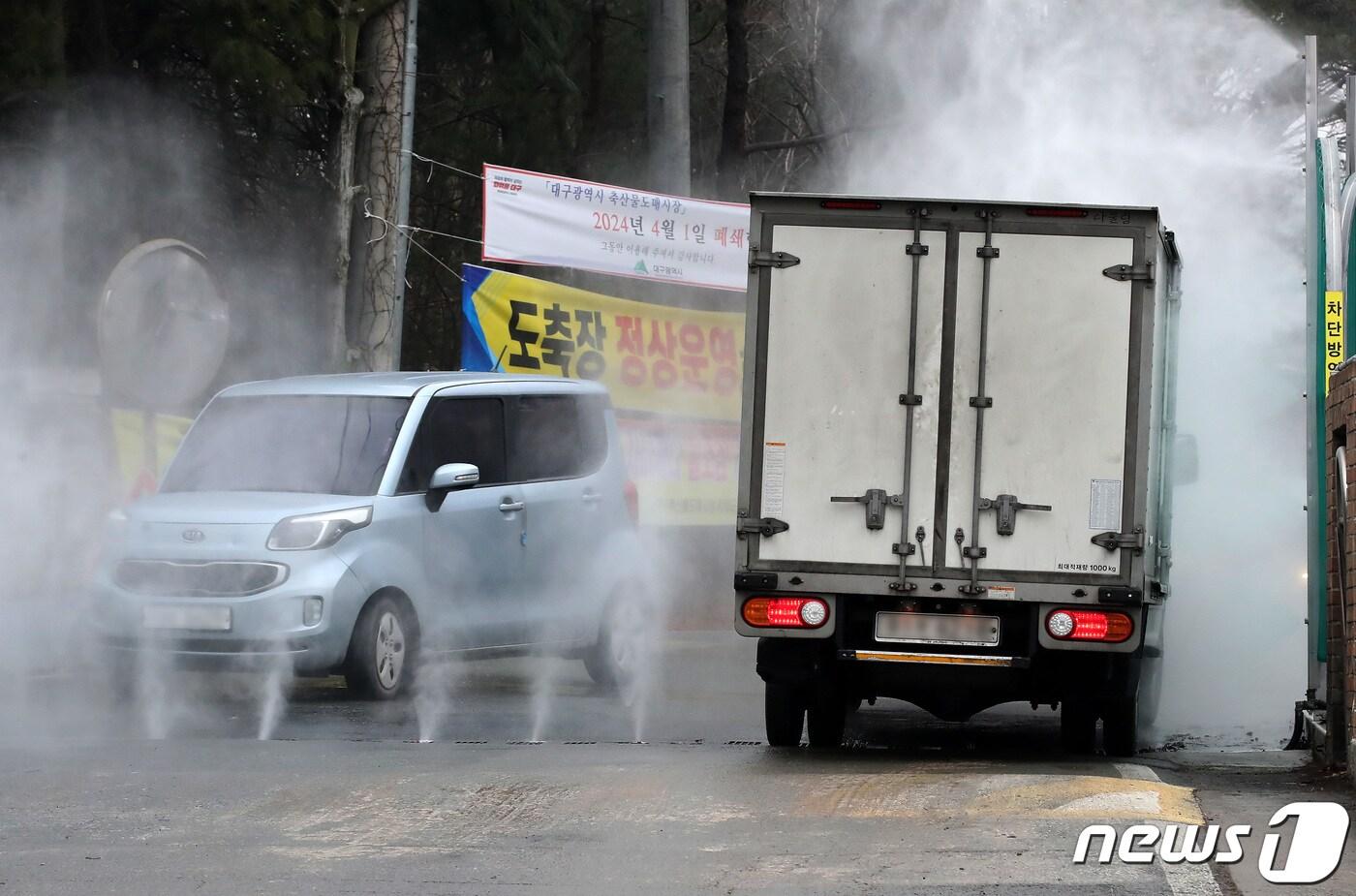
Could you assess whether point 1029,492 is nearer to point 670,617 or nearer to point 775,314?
point 775,314

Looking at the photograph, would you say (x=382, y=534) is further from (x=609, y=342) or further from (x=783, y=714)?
(x=609, y=342)

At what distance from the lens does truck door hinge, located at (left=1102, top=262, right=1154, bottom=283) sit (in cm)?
863

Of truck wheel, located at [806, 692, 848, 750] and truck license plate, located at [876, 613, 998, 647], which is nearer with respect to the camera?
truck license plate, located at [876, 613, 998, 647]

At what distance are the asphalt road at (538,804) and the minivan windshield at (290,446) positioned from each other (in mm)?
1159

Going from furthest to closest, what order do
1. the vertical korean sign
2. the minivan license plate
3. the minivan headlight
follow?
the vertical korean sign
the minivan headlight
the minivan license plate

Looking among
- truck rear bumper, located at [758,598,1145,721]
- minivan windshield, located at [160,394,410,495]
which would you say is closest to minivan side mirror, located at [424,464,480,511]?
minivan windshield, located at [160,394,410,495]

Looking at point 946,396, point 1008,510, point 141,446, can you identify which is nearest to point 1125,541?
point 1008,510

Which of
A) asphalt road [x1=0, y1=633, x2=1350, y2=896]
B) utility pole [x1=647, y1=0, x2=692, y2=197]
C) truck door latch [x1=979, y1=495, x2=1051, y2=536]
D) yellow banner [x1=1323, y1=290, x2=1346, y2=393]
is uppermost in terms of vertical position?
utility pole [x1=647, y1=0, x2=692, y2=197]

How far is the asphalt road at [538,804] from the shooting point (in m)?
5.88

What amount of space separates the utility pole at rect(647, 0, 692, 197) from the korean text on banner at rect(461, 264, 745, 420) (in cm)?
121

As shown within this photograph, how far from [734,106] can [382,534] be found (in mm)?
14977

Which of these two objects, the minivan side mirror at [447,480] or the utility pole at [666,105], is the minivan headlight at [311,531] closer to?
the minivan side mirror at [447,480]

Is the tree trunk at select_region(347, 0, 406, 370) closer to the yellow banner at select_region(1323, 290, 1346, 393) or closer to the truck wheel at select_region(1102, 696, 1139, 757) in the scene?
the truck wheel at select_region(1102, 696, 1139, 757)

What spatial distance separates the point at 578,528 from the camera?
480 inches
